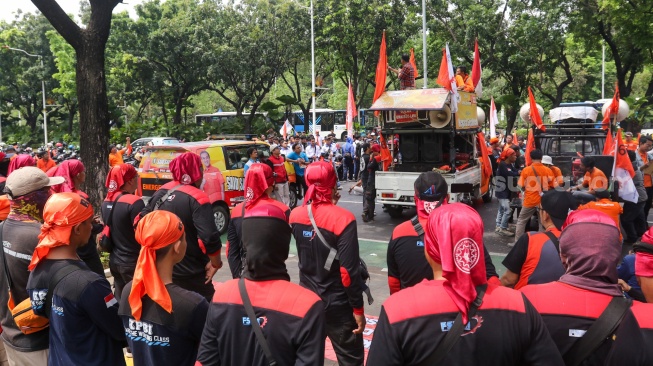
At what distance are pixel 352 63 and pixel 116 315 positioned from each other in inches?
1191

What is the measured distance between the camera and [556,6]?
81.1 ft

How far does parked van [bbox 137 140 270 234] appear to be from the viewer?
11.1 m

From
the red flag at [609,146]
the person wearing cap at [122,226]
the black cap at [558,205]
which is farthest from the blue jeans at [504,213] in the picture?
the person wearing cap at [122,226]

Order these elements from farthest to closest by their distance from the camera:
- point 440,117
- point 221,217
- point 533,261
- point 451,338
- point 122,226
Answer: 1. point 440,117
2. point 221,217
3. point 122,226
4. point 533,261
5. point 451,338

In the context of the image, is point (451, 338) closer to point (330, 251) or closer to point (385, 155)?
point (330, 251)

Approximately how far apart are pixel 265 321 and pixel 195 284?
256 centimetres

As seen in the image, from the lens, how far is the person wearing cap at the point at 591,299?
244 cm

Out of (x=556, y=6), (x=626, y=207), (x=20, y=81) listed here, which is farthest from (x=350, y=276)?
(x=20, y=81)

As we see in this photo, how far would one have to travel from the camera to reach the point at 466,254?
212cm

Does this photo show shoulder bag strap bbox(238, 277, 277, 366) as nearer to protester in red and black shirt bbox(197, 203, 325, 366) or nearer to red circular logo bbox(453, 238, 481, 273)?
protester in red and black shirt bbox(197, 203, 325, 366)

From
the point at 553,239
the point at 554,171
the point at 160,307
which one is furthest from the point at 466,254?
the point at 554,171

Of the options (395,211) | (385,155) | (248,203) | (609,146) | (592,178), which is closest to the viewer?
(248,203)

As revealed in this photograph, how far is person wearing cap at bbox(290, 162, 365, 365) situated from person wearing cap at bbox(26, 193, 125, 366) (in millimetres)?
1497

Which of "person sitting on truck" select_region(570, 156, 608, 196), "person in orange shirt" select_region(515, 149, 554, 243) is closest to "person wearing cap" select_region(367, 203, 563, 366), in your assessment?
"person sitting on truck" select_region(570, 156, 608, 196)
